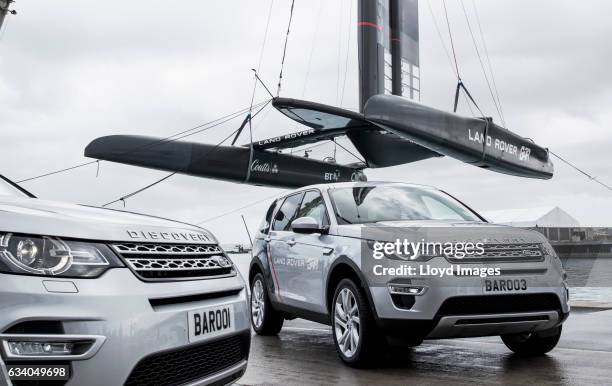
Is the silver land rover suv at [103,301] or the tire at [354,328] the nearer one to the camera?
the silver land rover suv at [103,301]

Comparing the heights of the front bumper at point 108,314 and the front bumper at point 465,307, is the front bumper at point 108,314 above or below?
above

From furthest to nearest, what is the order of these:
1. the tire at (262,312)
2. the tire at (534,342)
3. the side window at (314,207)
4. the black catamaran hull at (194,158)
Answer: the black catamaran hull at (194,158) → the tire at (262,312) → the side window at (314,207) → the tire at (534,342)

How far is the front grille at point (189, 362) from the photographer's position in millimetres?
2810

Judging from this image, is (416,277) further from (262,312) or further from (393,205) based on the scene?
(262,312)

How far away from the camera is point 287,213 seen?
24.4ft

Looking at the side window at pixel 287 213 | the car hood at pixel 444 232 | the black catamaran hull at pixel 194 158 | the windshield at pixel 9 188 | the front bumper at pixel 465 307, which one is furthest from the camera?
the black catamaran hull at pixel 194 158

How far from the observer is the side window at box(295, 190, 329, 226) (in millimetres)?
6406

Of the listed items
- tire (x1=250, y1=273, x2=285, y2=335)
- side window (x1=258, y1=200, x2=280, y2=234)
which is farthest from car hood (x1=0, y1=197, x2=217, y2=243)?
side window (x1=258, y1=200, x2=280, y2=234)

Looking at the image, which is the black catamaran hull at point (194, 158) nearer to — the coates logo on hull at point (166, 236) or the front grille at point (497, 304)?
the front grille at point (497, 304)

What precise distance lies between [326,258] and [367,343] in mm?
944

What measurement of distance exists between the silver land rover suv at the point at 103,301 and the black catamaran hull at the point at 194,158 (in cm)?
2632

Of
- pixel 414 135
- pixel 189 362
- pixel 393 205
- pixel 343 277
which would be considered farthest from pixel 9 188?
pixel 414 135

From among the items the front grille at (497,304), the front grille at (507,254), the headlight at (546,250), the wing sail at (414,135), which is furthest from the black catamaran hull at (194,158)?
the front grille at (497,304)

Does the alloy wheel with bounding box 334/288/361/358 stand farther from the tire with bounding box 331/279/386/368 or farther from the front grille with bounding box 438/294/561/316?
the front grille with bounding box 438/294/561/316
